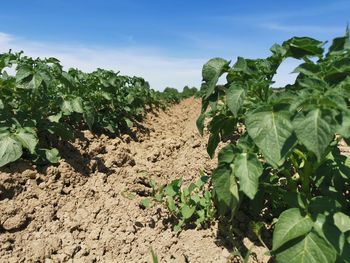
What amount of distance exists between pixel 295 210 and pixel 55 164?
1.82 m

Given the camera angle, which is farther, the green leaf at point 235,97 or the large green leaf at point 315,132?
the green leaf at point 235,97

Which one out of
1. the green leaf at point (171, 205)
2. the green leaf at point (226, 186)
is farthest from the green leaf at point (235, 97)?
the green leaf at point (171, 205)

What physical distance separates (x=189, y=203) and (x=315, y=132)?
1218 millimetres

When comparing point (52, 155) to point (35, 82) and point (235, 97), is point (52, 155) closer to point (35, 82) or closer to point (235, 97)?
point (35, 82)

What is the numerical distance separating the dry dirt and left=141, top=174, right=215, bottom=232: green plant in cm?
6

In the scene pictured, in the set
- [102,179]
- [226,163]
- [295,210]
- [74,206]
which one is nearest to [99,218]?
[74,206]

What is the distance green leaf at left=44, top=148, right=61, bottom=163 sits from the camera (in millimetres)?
3141

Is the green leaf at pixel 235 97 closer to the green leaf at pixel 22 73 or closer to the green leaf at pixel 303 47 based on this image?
the green leaf at pixel 303 47

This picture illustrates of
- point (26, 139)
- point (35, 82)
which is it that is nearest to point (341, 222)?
point (26, 139)

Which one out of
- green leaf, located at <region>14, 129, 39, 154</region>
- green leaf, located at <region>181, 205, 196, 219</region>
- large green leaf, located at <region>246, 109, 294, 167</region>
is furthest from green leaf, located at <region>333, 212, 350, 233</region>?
green leaf, located at <region>14, 129, 39, 154</region>

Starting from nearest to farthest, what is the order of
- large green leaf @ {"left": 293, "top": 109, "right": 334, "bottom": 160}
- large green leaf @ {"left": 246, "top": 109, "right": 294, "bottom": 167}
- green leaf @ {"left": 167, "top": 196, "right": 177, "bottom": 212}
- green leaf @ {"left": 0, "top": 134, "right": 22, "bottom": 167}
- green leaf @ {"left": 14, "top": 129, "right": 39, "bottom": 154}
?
1. large green leaf @ {"left": 293, "top": 109, "right": 334, "bottom": 160}
2. large green leaf @ {"left": 246, "top": 109, "right": 294, "bottom": 167}
3. green leaf @ {"left": 167, "top": 196, "right": 177, "bottom": 212}
4. green leaf @ {"left": 0, "top": 134, "right": 22, "bottom": 167}
5. green leaf @ {"left": 14, "top": 129, "right": 39, "bottom": 154}

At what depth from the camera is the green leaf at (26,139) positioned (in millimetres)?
2941

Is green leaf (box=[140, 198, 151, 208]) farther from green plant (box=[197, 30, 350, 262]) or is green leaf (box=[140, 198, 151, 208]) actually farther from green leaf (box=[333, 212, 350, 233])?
green leaf (box=[333, 212, 350, 233])

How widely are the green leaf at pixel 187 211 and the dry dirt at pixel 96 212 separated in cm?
9
